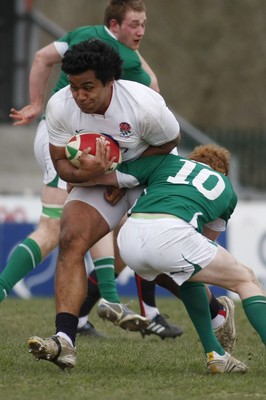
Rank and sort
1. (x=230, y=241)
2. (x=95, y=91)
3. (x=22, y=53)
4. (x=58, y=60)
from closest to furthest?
(x=95, y=91)
(x=58, y=60)
(x=230, y=241)
(x=22, y=53)

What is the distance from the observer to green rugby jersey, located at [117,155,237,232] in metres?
6.58

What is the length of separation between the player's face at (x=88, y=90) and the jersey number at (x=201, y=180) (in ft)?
1.92

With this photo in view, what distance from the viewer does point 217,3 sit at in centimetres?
2802

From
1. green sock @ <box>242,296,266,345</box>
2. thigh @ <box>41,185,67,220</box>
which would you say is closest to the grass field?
green sock @ <box>242,296,266,345</box>

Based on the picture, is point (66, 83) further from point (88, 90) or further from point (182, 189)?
point (182, 189)

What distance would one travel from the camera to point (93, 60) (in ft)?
21.6

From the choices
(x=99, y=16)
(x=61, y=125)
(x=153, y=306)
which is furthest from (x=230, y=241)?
(x=99, y=16)

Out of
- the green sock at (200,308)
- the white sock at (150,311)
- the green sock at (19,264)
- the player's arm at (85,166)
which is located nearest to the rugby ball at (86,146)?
the player's arm at (85,166)

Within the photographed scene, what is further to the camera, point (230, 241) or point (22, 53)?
point (22, 53)

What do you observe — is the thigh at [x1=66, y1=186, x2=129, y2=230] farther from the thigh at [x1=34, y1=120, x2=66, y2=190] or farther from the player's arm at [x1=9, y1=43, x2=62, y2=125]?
the player's arm at [x1=9, y1=43, x2=62, y2=125]

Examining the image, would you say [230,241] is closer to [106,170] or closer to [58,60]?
[58,60]

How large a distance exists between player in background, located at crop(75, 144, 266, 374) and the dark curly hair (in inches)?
23.4

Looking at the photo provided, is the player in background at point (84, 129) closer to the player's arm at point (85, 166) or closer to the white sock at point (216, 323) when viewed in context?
the player's arm at point (85, 166)

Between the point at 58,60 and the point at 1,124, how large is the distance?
9239 mm
